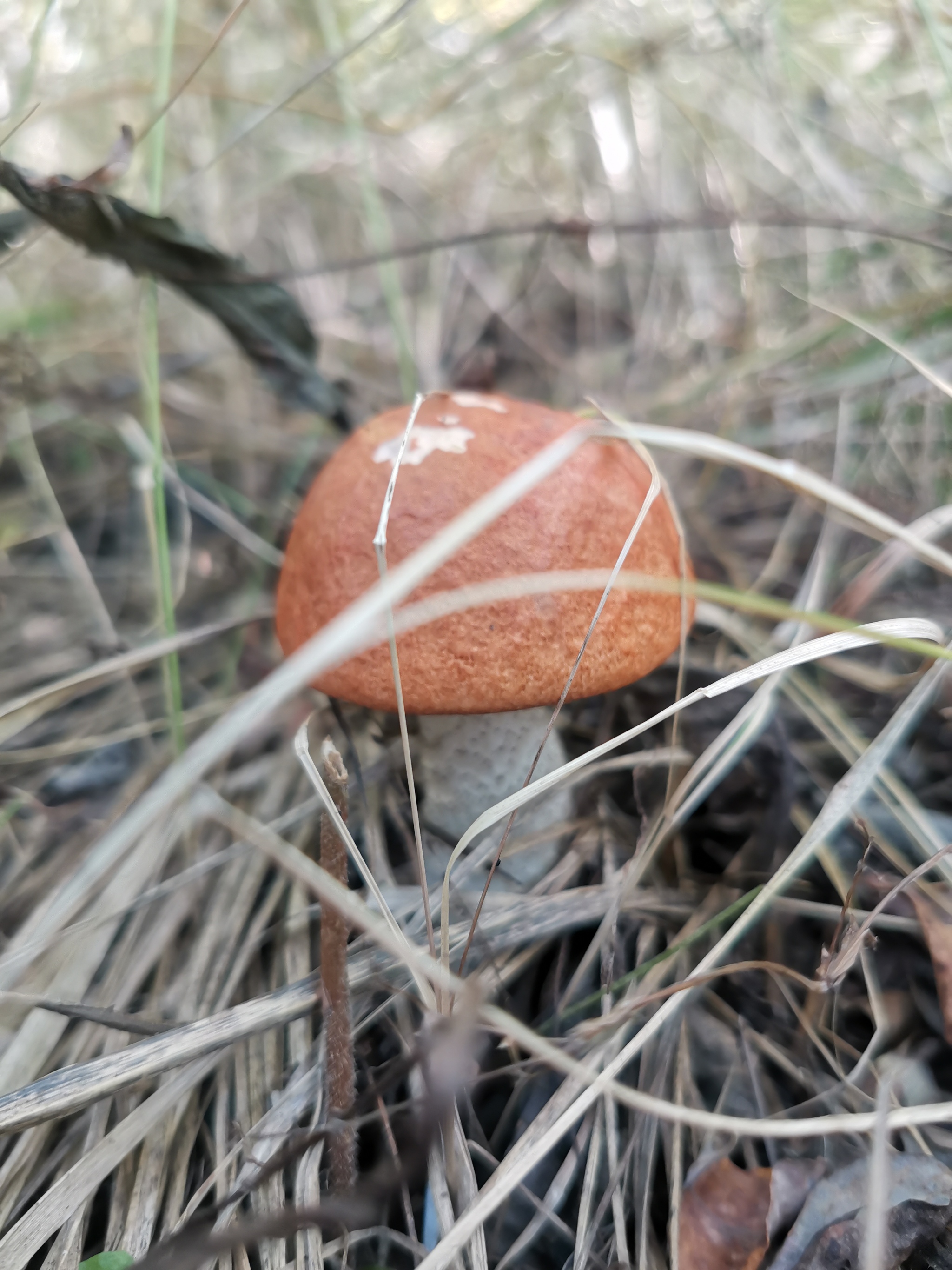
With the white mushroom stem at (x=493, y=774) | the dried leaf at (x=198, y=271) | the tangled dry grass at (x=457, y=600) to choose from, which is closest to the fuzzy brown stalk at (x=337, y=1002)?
the tangled dry grass at (x=457, y=600)

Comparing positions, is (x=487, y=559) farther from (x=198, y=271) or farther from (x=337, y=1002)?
(x=198, y=271)

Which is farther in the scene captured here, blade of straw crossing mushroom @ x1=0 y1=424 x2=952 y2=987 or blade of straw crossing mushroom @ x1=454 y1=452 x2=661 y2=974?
blade of straw crossing mushroom @ x1=454 y1=452 x2=661 y2=974

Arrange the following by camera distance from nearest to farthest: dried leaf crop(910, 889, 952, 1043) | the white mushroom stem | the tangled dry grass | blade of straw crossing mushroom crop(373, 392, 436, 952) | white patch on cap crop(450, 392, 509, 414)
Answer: blade of straw crossing mushroom crop(373, 392, 436, 952), the tangled dry grass, dried leaf crop(910, 889, 952, 1043), white patch on cap crop(450, 392, 509, 414), the white mushroom stem

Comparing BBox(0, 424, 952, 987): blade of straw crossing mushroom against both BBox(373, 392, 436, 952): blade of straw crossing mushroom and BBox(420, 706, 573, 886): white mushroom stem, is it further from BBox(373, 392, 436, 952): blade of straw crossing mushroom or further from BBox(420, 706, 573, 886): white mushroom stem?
BBox(420, 706, 573, 886): white mushroom stem

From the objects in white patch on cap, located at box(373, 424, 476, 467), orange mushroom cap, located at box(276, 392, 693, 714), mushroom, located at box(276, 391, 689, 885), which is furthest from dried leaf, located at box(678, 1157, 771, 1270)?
white patch on cap, located at box(373, 424, 476, 467)

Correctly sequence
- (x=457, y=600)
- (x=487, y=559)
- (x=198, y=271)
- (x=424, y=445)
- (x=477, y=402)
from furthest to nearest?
1. (x=198, y=271)
2. (x=477, y=402)
3. (x=424, y=445)
4. (x=487, y=559)
5. (x=457, y=600)

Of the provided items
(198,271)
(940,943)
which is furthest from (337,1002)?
(198,271)

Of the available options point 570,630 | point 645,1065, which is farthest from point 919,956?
point 570,630
